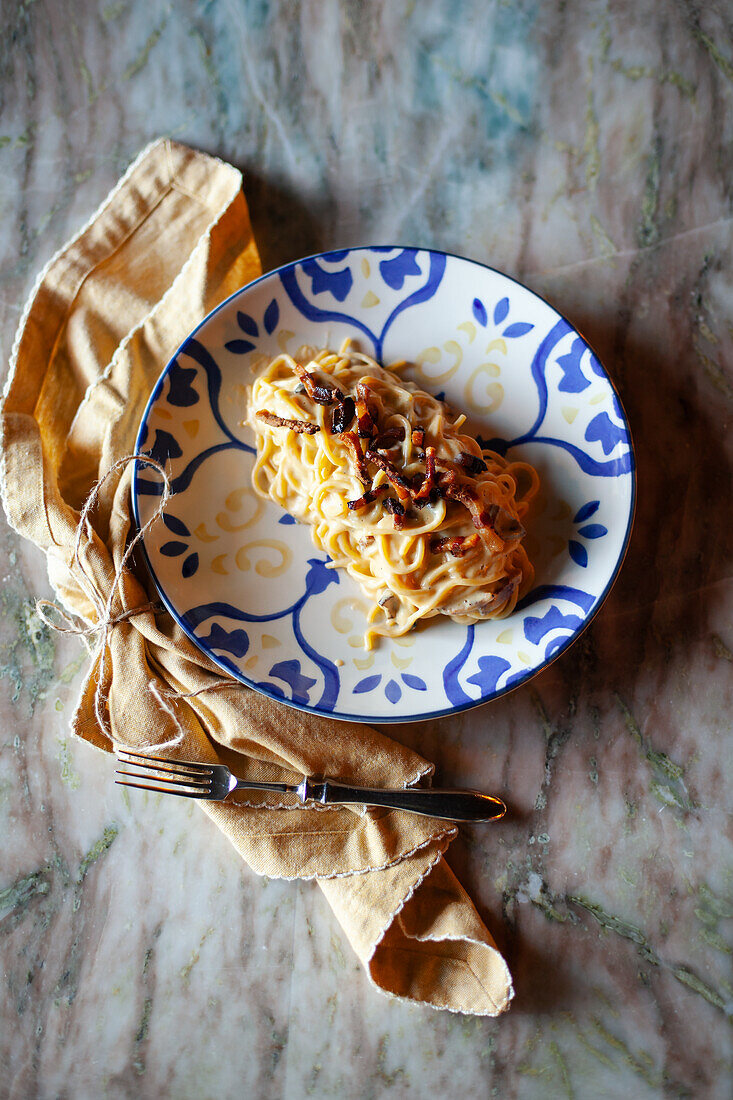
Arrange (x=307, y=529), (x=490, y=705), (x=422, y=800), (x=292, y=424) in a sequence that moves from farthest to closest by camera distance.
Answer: (x=490, y=705), (x=307, y=529), (x=422, y=800), (x=292, y=424)

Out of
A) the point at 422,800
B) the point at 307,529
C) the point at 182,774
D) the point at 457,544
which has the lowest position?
the point at 182,774

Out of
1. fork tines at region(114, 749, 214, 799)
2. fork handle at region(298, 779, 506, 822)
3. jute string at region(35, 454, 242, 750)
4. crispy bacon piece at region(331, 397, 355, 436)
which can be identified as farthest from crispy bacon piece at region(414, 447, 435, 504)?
fork tines at region(114, 749, 214, 799)

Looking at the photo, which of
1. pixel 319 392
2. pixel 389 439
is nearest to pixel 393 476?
pixel 389 439

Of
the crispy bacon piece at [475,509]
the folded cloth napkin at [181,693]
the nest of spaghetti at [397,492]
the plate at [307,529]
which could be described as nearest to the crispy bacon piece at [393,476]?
the nest of spaghetti at [397,492]

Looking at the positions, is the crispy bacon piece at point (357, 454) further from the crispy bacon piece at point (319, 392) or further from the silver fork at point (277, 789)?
the silver fork at point (277, 789)

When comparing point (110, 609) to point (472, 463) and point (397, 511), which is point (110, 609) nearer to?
point (397, 511)
